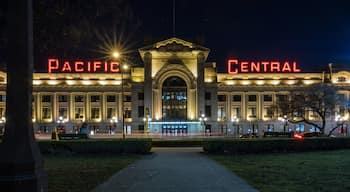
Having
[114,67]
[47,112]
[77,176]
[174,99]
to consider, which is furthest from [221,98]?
[77,176]

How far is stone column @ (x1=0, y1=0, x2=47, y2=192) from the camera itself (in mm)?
9641

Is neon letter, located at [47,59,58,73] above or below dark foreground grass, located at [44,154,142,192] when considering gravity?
above

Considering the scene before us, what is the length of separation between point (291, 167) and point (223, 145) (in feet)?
42.3

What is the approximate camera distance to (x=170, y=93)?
105m

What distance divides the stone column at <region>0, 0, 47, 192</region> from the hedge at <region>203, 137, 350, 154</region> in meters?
27.0

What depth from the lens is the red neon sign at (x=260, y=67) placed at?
369ft

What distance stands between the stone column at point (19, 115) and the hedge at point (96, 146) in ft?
85.2

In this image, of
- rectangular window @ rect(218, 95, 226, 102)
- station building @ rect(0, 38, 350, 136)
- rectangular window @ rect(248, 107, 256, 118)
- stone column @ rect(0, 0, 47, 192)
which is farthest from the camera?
rectangular window @ rect(218, 95, 226, 102)

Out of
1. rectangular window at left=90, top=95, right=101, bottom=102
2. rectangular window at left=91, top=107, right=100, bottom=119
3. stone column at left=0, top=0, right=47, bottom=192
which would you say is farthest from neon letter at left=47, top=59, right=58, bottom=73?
stone column at left=0, top=0, right=47, bottom=192

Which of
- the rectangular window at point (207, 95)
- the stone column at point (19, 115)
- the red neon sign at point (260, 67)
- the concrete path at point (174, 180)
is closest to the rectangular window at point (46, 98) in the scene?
the rectangular window at point (207, 95)

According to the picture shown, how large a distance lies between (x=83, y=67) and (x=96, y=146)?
80.2 metres

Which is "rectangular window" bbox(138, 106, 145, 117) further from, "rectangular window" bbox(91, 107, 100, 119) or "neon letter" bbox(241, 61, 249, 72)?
"neon letter" bbox(241, 61, 249, 72)

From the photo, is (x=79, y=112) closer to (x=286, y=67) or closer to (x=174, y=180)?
(x=286, y=67)

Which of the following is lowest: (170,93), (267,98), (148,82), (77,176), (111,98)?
(77,176)
